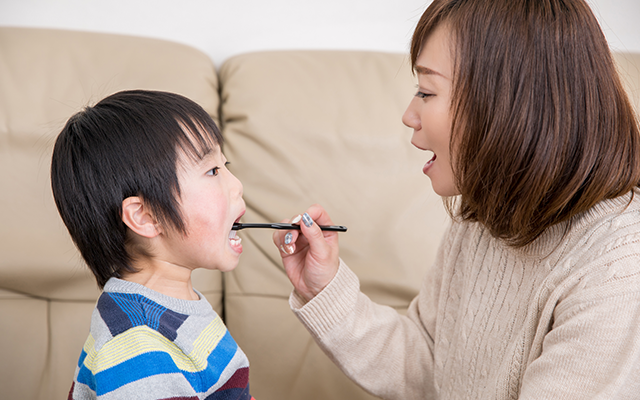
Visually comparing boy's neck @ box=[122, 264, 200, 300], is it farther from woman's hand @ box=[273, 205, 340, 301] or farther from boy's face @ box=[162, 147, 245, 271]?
woman's hand @ box=[273, 205, 340, 301]

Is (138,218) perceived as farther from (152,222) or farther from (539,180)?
(539,180)

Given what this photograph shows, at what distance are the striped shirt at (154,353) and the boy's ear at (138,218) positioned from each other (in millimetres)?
82

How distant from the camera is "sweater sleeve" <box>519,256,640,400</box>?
23.8 inches

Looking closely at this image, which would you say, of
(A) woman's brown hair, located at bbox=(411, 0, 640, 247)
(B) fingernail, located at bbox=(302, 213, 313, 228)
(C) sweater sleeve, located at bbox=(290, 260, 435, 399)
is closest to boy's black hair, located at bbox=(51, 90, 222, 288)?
(B) fingernail, located at bbox=(302, 213, 313, 228)

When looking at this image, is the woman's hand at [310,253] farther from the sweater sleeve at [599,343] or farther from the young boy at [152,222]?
the sweater sleeve at [599,343]

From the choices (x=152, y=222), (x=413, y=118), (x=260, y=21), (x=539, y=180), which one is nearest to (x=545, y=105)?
(x=539, y=180)

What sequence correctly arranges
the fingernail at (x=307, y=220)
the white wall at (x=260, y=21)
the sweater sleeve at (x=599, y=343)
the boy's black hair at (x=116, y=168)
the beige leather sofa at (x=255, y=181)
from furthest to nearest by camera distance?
1. the white wall at (x=260, y=21)
2. the beige leather sofa at (x=255, y=181)
3. the fingernail at (x=307, y=220)
4. the boy's black hair at (x=116, y=168)
5. the sweater sleeve at (x=599, y=343)

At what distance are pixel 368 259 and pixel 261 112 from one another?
474 mm

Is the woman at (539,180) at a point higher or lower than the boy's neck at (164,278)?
higher

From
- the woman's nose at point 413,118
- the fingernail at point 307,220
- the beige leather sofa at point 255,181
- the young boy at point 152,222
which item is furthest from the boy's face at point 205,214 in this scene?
the beige leather sofa at point 255,181

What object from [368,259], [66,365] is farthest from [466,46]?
[66,365]

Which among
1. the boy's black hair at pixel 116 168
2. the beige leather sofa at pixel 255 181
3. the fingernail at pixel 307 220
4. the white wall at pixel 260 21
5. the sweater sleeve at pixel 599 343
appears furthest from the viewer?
the white wall at pixel 260 21

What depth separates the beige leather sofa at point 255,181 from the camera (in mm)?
1104

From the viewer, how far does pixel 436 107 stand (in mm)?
748
